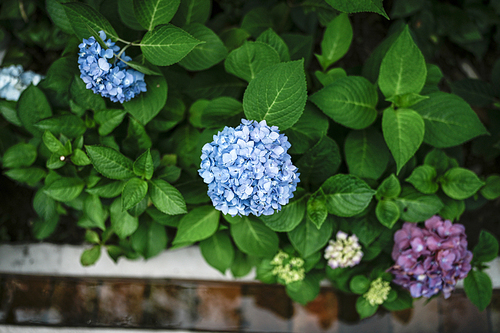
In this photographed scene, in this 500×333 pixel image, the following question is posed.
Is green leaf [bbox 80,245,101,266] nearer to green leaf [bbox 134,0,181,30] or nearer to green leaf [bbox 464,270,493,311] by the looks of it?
green leaf [bbox 134,0,181,30]

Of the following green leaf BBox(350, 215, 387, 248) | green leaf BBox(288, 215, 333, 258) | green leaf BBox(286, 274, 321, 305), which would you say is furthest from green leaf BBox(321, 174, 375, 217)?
green leaf BBox(286, 274, 321, 305)

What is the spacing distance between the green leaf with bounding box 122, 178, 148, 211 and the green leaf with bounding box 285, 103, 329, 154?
49 centimetres

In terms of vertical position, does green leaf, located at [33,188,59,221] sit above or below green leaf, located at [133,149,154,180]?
below

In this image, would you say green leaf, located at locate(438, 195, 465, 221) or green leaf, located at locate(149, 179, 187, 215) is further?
green leaf, located at locate(438, 195, 465, 221)

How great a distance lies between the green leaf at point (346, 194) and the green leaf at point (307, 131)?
146mm

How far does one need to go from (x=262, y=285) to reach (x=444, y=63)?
155 cm

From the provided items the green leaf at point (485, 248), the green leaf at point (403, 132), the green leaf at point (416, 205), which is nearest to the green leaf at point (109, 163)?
the green leaf at point (403, 132)

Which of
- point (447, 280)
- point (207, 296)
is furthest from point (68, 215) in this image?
point (447, 280)

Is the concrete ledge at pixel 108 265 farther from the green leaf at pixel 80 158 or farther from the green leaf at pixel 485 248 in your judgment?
the green leaf at pixel 80 158

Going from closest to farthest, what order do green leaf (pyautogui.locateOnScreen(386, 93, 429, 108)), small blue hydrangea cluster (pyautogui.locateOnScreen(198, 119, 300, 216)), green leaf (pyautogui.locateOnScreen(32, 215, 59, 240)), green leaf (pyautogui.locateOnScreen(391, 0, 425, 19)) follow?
small blue hydrangea cluster (pyautogui.locateOnScreen(198, 119, 300, 216)), green leaf (pyautogui.locateOnScreen(386, 93, 429, 108)), green leaf (pyautogui.locateOnScreen(32, 215, 59, 240)), green leaf (pyautogui.locateOnScreen(391, 0, 425, 19))

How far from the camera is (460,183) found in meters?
1.21

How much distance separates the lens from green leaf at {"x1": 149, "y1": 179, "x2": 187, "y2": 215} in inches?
38.6

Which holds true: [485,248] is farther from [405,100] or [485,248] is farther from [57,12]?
[57,12]

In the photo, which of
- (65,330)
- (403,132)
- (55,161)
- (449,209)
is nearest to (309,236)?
(403,132)
